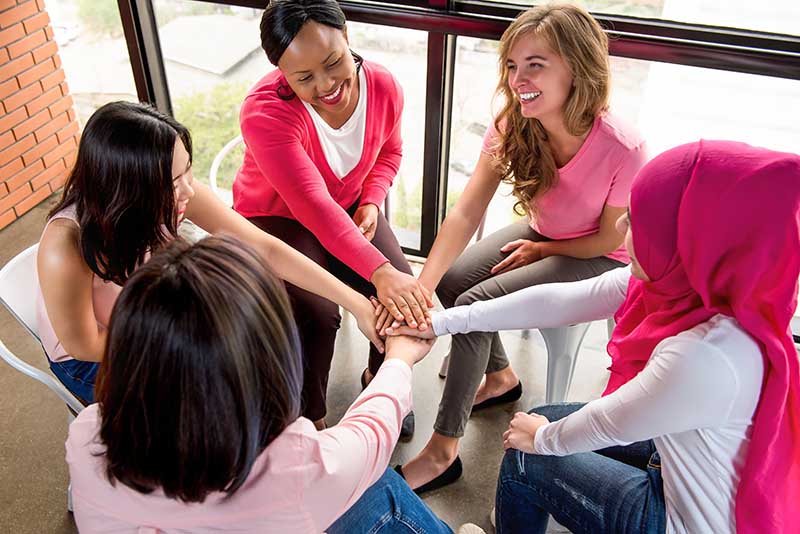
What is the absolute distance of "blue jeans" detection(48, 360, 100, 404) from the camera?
1683mm

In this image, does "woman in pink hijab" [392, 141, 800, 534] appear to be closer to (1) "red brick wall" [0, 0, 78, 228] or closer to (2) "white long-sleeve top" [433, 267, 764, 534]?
(2) "white long-sleeve top" [433, 267, 764, 534]

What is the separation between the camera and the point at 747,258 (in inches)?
45.8

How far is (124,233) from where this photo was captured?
1510 millimetres

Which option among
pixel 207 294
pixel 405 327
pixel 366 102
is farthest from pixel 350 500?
pixel 366 102

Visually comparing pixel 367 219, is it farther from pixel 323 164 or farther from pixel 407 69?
pixel 407 69

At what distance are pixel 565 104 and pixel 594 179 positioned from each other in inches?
8.2

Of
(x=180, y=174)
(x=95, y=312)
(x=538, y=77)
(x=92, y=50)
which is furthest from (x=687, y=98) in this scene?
(x=92, y=50)

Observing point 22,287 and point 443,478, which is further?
point 443,478

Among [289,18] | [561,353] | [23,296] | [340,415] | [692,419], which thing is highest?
[289,18]

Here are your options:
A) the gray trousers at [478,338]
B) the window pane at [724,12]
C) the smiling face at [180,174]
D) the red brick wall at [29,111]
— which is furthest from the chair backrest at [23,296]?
the window pane at [724,12]

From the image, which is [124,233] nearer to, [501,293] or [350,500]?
[350,500]

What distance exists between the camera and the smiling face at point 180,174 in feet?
4.93

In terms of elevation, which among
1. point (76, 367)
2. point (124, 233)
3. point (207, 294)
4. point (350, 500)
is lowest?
point (76, 367)

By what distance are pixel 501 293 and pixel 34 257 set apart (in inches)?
45.7
